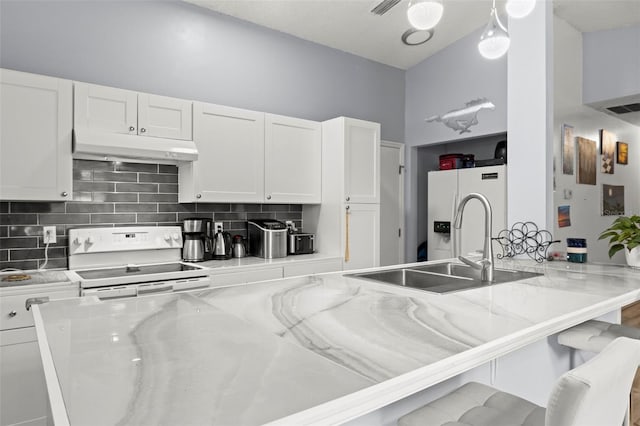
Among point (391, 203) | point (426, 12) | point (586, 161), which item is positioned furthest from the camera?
point (391, 203)

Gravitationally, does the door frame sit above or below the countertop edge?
above

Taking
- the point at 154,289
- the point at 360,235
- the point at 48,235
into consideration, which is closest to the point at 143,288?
the point at 154,289

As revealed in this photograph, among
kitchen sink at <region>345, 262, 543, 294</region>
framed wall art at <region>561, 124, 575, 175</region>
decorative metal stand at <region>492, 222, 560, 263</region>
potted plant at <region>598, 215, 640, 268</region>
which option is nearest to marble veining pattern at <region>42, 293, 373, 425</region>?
kitchen sink at <region>345, 262, 543, 294</region>

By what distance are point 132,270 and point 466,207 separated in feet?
11.4

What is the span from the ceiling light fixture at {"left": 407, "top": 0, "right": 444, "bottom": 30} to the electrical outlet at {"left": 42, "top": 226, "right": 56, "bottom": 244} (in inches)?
105

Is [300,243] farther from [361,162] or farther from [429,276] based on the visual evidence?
[429,276]

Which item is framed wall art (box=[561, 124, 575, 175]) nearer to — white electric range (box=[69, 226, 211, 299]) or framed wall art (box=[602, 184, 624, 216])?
framed wall art (box=[602, 184, 624, 216])

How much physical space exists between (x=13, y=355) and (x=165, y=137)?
1.62 meters

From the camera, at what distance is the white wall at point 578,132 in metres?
4.45

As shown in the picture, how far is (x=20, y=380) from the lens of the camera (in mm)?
2178

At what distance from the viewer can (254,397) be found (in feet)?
2.29

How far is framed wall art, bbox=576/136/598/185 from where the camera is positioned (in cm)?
487

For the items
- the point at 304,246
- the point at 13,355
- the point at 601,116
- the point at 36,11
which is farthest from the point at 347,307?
the point at 601,116

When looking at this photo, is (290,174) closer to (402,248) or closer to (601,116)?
(402,248)
